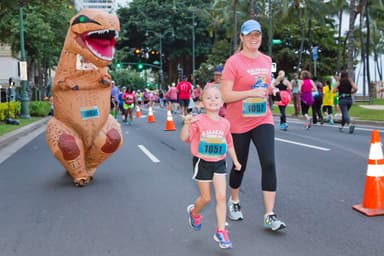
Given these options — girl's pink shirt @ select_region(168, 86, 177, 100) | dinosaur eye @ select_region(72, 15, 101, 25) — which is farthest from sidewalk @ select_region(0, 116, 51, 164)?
girl's pink shirt @ select_region(168, 86, 177, 100)

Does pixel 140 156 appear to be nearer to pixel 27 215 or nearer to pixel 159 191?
pixel 159 191

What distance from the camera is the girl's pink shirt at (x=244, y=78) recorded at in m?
5.04

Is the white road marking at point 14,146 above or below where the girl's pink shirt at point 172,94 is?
below

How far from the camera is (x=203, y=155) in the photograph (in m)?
4.60

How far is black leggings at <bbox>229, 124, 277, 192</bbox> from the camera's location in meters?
5.02

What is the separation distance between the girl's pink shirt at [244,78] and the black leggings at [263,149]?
0.20ft

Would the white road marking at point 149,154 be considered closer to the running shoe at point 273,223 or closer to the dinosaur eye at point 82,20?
the dinosaur eye at point 82,20

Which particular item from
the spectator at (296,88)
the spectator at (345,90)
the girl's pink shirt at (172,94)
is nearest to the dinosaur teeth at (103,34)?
the spectator at (345,90)

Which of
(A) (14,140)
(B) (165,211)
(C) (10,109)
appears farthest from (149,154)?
(C) (10,109)

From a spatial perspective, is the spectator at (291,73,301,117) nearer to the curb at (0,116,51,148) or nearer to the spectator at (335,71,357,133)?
the spectator at (335,71,357,133)

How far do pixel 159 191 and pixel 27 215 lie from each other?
1857 millimetres

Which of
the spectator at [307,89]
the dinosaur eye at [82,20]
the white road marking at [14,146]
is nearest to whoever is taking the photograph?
the dinosaur eye at [82,20]

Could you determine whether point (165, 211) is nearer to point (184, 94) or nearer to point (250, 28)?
point (250, 28)

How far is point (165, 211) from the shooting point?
19.9 feet
